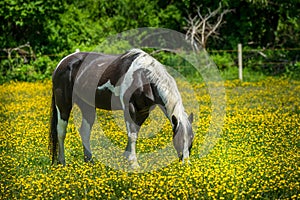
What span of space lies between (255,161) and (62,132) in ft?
9.39

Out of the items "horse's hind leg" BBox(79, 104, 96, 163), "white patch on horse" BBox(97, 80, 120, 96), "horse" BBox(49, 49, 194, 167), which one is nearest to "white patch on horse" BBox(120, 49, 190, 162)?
"horse" BBox(49, 49, 194, 167)

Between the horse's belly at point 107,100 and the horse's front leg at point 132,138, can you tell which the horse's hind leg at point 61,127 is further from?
the horse's front leg at point 132,138

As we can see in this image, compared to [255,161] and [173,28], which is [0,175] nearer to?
[255,161]

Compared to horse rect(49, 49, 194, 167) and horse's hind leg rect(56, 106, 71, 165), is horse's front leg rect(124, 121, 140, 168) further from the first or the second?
horse's hind leg rect(56, 106, 71, 165)

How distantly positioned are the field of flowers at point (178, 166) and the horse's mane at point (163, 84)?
74cm

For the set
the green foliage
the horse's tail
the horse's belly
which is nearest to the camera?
the horse's belly

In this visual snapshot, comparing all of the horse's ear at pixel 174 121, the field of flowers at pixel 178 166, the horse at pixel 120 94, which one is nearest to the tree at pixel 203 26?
the field of flowers at pixel 178 166

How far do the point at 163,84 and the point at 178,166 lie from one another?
1.13 meters

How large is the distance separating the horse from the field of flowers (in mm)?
420

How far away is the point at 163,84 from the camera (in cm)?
695

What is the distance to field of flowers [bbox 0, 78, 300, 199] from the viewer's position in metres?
5.91

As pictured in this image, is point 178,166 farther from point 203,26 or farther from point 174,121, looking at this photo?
point 203,26

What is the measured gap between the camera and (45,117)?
39.3 ft

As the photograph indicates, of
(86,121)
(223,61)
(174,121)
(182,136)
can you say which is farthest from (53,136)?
(223,61)
